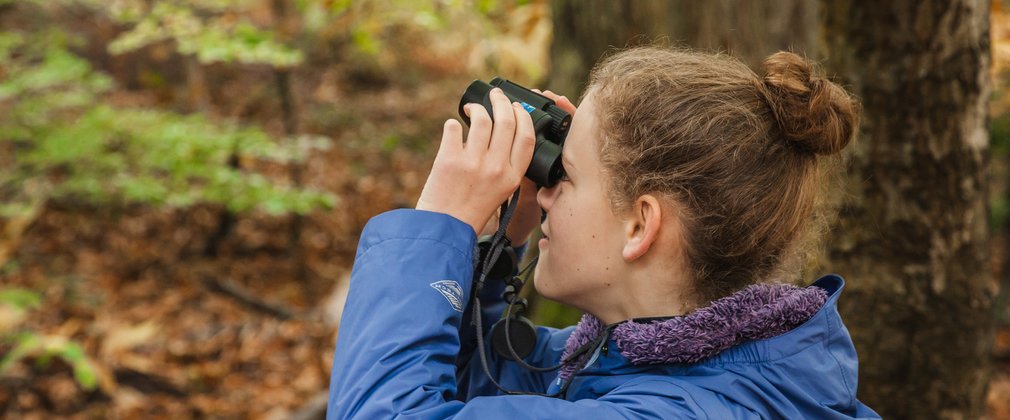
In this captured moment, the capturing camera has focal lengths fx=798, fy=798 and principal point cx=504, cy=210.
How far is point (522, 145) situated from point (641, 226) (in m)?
0.25

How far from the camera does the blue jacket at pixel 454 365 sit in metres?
1.23

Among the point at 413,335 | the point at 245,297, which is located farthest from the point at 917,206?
the point at 245,297

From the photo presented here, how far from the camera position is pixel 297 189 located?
5133 millimetres

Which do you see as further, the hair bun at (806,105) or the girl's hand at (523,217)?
the girl's hand at (523,217)

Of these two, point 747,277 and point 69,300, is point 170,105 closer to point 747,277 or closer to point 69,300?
point 69,300

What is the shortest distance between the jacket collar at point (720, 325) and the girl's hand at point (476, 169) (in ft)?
1.09

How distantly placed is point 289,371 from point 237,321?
80cm

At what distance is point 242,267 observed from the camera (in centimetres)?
637

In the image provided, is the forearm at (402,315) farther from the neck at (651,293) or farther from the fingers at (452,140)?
the neck at (651,293)

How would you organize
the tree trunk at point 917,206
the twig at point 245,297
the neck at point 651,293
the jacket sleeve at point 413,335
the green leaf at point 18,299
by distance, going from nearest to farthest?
the jacket sleeve at point 413,335
the neck at point 651,293
the tree trunk at point 917,206
the green leaf at point 18,299
the twig at point 245,297

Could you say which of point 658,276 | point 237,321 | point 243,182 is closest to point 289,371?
point 237,321

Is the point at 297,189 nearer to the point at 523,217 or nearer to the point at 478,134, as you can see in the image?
the point at 523,217

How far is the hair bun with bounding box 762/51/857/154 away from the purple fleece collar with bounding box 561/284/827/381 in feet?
0.86

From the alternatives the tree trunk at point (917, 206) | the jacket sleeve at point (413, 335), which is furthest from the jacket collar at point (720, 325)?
the tree trunk at point (917, 206)
